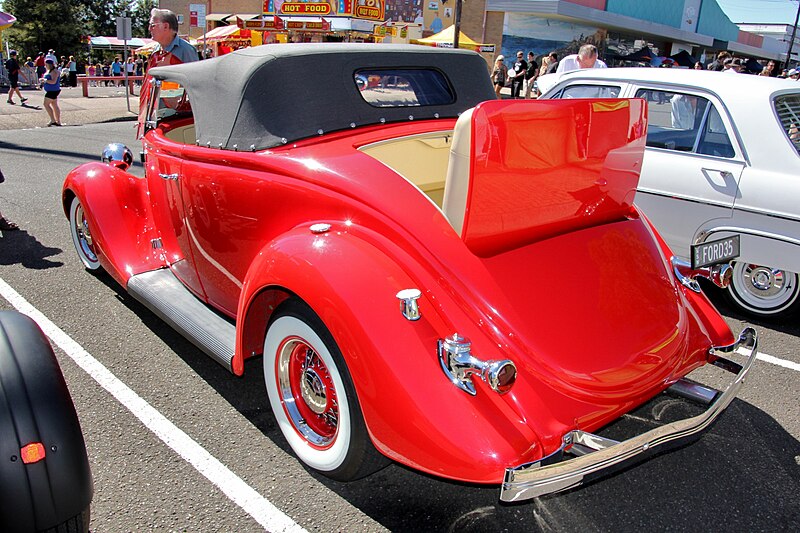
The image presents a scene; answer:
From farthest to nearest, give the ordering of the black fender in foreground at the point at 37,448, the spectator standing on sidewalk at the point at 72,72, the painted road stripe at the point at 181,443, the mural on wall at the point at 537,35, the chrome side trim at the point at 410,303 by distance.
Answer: the mural on wall at the point at 537,35, the spectator standing on sidewalk at the point at 72,72, the painted road stripe at the point at 181,443, the chrome side trim at the point at 410,303, the black fender in foreground at the point at 37,448

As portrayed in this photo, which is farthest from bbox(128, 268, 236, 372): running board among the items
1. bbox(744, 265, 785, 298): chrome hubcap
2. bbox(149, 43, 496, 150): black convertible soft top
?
bbox(744, 265, 785, 298): chrome hubcap

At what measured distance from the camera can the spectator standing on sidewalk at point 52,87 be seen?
1268cm

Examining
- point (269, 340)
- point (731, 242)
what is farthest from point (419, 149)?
point (731, 242)

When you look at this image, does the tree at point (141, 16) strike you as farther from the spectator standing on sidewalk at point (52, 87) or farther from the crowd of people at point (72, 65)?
the spectator standing on sidewalk at point (52, 87)

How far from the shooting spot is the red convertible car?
2.12m

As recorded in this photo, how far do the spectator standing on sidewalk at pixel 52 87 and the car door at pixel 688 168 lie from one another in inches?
479

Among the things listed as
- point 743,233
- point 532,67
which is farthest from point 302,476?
point 532,67

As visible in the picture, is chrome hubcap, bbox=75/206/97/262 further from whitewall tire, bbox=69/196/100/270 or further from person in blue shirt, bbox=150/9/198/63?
person in blue shirt, bbox=150/9/198/63

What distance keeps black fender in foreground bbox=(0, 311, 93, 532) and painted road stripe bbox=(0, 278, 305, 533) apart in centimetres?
77

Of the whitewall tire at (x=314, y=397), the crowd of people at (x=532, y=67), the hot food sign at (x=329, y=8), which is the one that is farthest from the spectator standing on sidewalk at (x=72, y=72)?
the whitewall tire at (x=314, y=397)

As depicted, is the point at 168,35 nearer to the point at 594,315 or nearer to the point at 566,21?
the point at 594,315

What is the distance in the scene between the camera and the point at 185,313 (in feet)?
10.9

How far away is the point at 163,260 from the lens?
396cm

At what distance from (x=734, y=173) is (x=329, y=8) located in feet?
89.3
